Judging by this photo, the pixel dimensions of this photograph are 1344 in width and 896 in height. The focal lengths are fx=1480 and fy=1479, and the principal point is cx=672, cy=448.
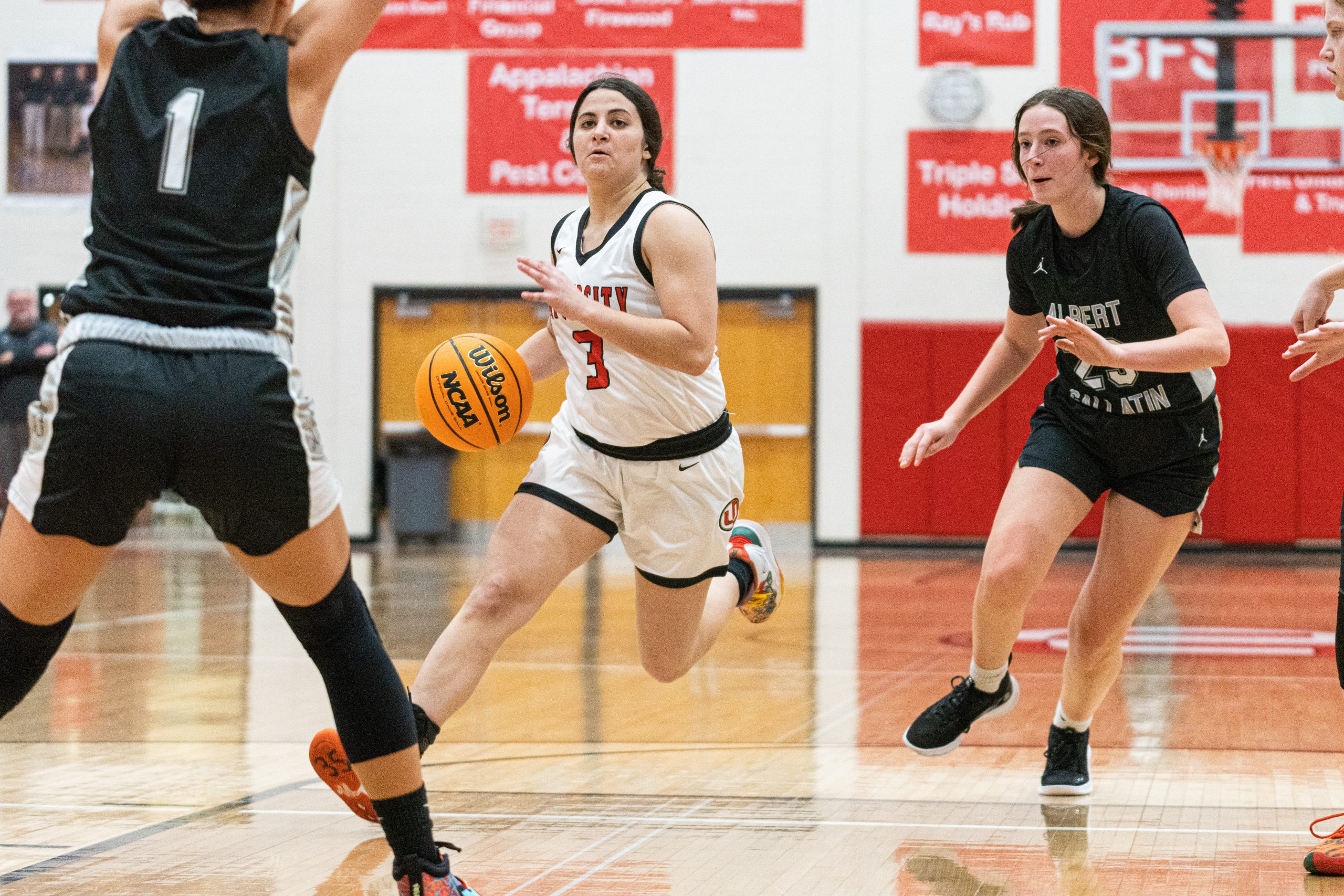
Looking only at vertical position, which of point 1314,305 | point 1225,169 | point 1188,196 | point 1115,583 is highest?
point 1225,169

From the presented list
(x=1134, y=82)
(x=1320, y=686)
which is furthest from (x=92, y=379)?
(x=1134, y=82)

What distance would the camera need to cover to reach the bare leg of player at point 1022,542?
3.69m

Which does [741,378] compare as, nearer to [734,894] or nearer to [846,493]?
A: [846,493]

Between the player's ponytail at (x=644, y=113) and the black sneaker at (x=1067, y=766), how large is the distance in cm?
184

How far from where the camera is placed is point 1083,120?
3656 millimetres

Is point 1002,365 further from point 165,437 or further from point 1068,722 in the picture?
point 165,437

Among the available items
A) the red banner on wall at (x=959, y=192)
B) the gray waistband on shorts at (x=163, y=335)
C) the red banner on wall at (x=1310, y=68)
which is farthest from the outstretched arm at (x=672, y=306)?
the red banner on wall at (x=959, y=192)

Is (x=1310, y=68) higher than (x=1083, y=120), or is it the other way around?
(x=1310, y=68)

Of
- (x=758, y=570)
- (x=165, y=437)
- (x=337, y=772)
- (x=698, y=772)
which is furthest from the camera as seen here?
(x=758, y=570)

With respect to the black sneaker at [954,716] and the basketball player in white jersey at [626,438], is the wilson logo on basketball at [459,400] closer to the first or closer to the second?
the basketball player in white jersey at [626,438]

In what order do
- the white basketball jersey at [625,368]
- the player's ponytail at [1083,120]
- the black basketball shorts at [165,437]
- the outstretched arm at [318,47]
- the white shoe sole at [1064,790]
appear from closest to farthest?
the black basketball shorts at [165,437], the outstretched arm at [318,47], the white basketball jersey at [625,368], the player's ponytail at [1083,120], the white shoe sole at [1064,790]

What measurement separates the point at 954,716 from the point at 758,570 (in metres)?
0.82

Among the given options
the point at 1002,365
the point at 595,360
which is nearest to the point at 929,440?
the point at 1002,365

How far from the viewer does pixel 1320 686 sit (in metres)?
6.11
